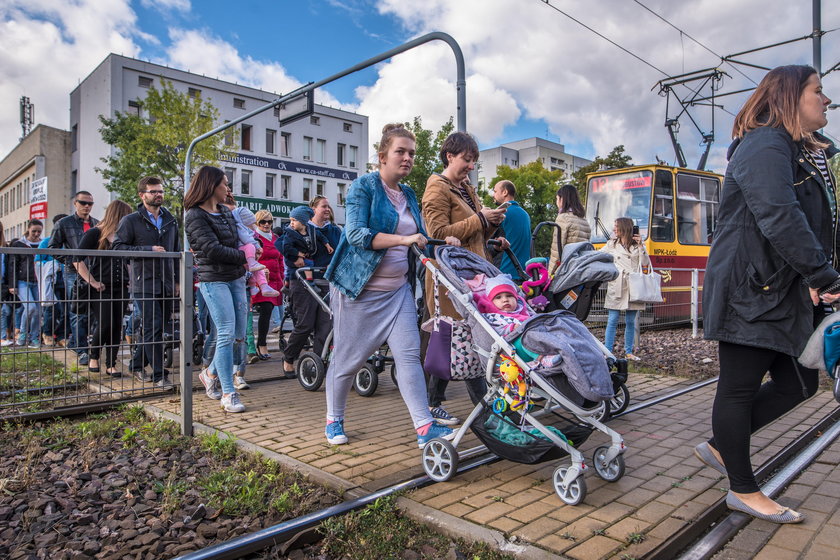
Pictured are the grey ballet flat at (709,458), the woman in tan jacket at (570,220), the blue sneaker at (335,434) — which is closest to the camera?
the grey ballet flat at (709,458)

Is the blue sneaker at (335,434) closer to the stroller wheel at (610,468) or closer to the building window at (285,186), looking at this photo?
the stroller wheel at (610,468)

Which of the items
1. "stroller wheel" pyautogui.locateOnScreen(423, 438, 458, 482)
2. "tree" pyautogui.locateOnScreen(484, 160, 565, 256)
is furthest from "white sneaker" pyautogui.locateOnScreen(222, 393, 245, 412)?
"tree" pyautogui.locateOnScreen(484, 160, 565, 256)

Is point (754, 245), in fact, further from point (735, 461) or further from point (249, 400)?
point (249, 400)

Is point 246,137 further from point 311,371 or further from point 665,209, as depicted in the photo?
point 311,371

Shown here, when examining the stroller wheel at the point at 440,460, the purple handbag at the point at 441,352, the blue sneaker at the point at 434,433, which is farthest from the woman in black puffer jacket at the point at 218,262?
the stroller wheel at the point at 440,460

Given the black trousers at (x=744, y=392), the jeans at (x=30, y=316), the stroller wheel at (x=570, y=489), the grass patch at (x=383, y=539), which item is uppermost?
the jeans at (x=30, y=316)

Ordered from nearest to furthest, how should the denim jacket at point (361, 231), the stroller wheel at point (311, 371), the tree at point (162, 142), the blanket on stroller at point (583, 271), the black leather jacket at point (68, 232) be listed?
the denim jacket at point (361, 231)
the blanket on stroller at point (583, 271)
the stroller wheel at point (311, 371)
the black leather jacket at point (68, 232)
the tree at point (162, 142)

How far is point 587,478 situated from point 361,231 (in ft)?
6.60

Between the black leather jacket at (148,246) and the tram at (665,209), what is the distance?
9.15 metres

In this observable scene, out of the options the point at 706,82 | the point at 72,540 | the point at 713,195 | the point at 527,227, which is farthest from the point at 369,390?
the point at 706,82

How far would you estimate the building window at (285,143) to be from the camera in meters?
49.6

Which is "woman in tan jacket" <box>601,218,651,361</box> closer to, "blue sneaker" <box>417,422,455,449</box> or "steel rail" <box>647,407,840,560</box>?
"steel rail" <box>647,407,840,560</box>

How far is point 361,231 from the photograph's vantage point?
3.89m

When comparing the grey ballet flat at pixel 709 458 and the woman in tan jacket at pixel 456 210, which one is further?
the woman in tan jacket at pixel 456 210
